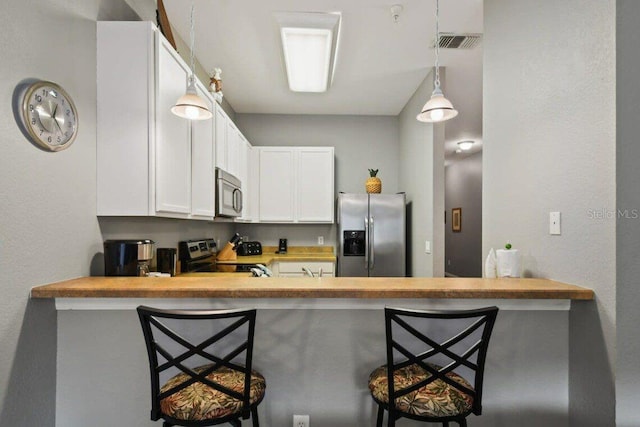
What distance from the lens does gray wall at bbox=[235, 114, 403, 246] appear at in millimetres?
4605

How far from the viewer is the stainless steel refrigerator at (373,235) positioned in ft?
12.3

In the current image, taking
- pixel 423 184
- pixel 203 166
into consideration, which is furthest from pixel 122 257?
pixel 423 184

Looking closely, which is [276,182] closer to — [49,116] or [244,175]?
[244,175]

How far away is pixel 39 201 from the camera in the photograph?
1.42m

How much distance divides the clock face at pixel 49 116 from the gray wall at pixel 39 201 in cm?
4

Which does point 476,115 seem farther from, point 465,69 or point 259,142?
point 259,142

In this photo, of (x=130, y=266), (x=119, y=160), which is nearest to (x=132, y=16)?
(x=119, y=160)

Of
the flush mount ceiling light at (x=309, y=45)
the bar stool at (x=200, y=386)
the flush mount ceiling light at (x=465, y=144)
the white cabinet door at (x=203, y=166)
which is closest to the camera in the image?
the bar stool at (x=200, y=386)

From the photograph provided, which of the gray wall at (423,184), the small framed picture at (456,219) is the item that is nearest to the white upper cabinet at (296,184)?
the gray wall at (423,184)

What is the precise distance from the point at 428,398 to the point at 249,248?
325cm

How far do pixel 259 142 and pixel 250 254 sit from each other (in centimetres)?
159

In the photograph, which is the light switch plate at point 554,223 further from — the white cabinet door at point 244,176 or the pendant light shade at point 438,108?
the white cabinet door at point 244,176

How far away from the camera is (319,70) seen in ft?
10.1

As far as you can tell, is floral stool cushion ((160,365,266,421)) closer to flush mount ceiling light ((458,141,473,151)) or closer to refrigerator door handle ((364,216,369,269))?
refrigerator door handle ((364,216,369,269))
